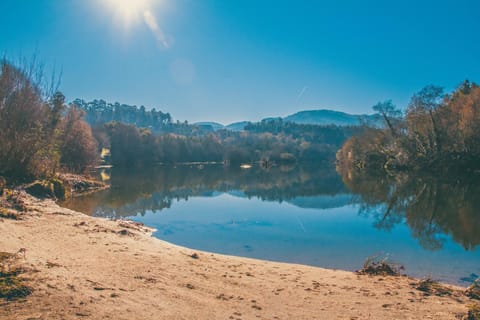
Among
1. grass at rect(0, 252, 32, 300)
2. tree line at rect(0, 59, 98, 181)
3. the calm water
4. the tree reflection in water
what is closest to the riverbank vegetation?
the tree reflection in water

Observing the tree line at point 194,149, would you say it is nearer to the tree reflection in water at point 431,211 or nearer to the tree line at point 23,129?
the tree line at point 23,129

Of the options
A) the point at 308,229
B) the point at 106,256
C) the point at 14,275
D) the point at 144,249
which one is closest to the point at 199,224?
the point at 308,229

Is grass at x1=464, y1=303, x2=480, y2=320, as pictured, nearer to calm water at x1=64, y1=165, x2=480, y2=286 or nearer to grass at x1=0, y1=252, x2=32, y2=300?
calm water at x1=64, y1=165, x2=480, y2=286

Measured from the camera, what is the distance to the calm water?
11445mm

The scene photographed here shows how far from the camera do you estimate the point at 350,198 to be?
91.0ft

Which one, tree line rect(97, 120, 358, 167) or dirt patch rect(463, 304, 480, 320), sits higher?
tree line rect(97, 120, 358, 167)

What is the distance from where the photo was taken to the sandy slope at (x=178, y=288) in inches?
190

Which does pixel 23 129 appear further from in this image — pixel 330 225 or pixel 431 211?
pixel 431 211

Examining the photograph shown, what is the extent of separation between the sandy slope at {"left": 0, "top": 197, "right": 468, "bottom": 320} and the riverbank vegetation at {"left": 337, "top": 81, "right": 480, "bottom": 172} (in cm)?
4100

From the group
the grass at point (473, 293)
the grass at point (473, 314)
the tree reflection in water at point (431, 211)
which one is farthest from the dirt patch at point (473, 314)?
the tree reflection in water at point (431, 211)

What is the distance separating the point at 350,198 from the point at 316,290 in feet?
72.6

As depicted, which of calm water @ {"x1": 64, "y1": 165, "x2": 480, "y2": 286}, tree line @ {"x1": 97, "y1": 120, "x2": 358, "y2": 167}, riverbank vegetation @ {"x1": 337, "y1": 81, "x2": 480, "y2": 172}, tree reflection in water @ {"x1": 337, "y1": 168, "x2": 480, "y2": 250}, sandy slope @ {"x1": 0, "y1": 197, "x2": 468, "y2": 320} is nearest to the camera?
sandy slope @ {"x1": 0, "y1": 197, "x2": 468, "y2": 320}

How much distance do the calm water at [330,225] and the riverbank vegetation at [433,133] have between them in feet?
53.4

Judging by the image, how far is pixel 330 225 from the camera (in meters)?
17.2
